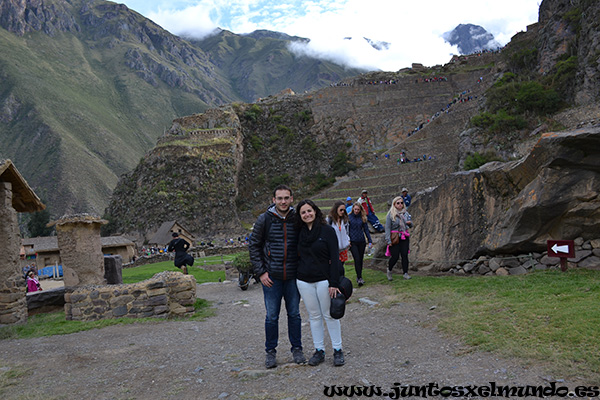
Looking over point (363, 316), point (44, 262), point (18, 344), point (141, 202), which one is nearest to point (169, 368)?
point (363, 316)

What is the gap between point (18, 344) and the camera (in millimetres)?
7246

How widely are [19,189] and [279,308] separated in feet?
25.1

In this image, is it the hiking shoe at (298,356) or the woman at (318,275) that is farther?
the hiking shoe at (298,356)

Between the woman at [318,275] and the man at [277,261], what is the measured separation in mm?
191

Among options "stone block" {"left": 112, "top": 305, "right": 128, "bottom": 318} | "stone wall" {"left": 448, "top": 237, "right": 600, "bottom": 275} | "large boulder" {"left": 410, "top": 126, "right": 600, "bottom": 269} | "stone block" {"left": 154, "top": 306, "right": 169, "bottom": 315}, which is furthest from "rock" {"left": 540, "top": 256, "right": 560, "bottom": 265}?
"stone block" {"left": 112, "top": 305, "right": 128, "bottom": 318}

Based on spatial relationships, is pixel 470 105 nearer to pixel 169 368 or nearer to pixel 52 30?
pixel 169 368

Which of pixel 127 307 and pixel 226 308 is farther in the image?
pixel 226 308

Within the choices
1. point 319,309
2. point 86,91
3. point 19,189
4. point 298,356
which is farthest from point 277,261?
point 86,91

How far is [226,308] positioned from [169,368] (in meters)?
4.49

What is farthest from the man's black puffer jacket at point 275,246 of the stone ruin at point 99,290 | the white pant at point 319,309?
the stone ruin at point 99,290

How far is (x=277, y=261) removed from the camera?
5.08m

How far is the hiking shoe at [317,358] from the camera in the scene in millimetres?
4809

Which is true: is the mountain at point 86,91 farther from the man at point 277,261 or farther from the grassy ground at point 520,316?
the man at point 277,261

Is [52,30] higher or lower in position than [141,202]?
higher
